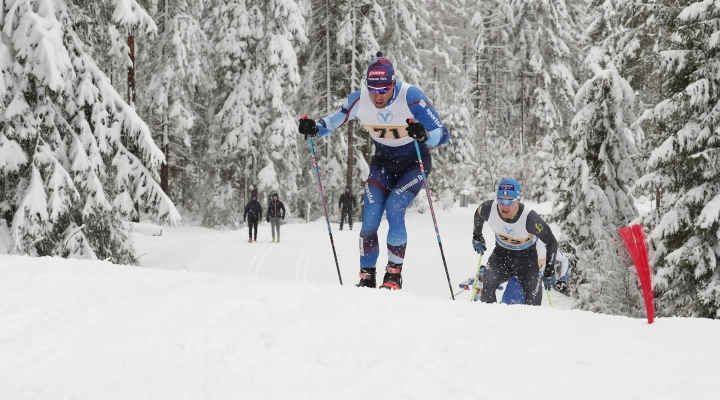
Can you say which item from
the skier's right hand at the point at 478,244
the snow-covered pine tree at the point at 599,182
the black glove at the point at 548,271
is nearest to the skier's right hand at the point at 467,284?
the skier's right hand at the point at 478,244

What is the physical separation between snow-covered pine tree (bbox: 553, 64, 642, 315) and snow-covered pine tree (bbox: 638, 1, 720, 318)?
279cm

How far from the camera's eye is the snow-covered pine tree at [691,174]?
9.53m

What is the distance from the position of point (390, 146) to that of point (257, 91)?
19.3 meters

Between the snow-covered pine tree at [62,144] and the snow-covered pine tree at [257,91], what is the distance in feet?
41.3

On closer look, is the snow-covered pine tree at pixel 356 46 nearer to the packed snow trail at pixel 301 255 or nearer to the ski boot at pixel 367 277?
the packed snow trail at pixel 301 255

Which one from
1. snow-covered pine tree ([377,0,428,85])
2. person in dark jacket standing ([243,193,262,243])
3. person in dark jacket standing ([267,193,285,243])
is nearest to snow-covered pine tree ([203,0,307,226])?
snow-covered pine tree ([377,0,428,85])

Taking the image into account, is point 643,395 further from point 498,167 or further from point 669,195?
point 498,167

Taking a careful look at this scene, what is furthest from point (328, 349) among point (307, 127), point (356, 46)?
point (356, 46)

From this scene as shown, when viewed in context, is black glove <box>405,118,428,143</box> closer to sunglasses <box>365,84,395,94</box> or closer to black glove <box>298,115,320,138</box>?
sunglasses <box>365,84,395,94</box>

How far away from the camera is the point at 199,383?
9.05 ft

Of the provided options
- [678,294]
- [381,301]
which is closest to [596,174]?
[678,294]

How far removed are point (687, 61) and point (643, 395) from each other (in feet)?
32.5

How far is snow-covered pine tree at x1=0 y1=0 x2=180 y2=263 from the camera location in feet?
30.5

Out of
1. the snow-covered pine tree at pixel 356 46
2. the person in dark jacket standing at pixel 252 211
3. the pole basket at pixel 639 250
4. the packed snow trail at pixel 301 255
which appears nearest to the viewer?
the pole basket at pixel 639 250
